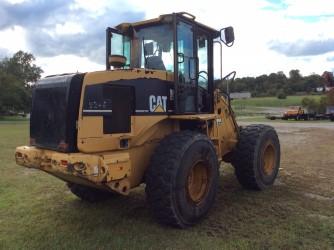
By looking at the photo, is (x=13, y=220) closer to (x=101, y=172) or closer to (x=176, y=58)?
(x=101, y=172)

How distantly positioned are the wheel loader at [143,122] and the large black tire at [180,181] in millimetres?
13

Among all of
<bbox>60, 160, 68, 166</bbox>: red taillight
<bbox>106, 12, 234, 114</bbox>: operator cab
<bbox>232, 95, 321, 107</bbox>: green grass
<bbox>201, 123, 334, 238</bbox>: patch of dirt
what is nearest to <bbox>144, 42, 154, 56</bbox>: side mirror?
<bbox>106, 12, 234, 114</bbox>: operator cab

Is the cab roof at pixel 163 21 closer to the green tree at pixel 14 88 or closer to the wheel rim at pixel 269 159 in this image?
the wheel rim at pixel 269 159

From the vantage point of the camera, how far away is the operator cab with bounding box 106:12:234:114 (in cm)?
607

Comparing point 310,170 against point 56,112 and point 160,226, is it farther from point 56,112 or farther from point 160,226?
point 56,112

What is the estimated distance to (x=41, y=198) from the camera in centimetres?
712

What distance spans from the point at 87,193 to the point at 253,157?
295 cm

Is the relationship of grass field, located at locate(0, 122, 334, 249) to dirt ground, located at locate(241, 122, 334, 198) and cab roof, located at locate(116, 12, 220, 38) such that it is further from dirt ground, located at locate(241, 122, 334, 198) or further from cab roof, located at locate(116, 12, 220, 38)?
cab roof, located at locate(116, 12, 220, 38)

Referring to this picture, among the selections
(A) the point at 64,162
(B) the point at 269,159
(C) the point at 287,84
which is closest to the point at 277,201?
(B) the point at 269,159

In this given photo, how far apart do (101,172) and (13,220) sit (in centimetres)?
206

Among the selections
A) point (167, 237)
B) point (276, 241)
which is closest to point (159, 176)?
point (167, 237)

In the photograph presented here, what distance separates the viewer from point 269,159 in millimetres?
8031

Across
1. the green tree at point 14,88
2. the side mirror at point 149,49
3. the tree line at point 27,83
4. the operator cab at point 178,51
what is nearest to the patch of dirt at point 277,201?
the operator cab at point 178,51

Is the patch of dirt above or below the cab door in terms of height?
below
